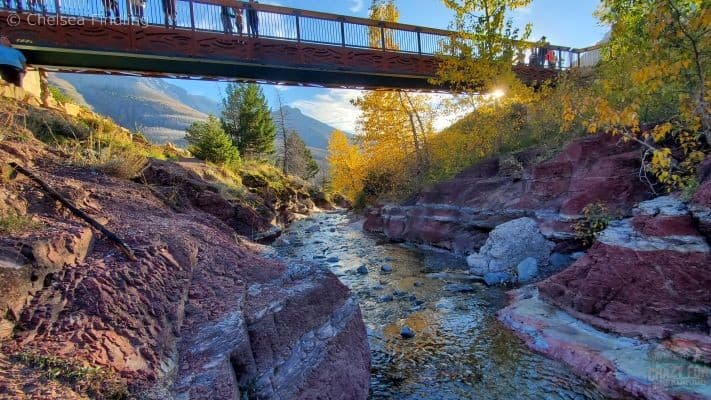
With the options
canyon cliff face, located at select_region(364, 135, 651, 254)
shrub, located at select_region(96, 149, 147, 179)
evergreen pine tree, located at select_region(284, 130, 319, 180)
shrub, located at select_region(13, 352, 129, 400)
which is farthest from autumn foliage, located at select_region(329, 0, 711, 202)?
evergreen pine tree, located at select_region(284, 130, 319, 180)

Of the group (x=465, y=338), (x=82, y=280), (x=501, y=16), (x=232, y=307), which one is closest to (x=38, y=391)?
(x=82, y=280)

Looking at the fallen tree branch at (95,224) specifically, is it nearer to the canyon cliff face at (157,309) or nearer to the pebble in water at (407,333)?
the canyon cliff face at (157,309)

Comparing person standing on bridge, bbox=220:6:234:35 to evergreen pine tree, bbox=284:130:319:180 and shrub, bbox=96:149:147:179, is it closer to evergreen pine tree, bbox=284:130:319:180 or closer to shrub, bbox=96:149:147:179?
shrub, bbox=96:149:147:179

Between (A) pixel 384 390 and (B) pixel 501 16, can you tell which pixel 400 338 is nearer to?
(A) pixel 384 390

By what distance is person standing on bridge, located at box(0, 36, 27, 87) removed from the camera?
9984mm

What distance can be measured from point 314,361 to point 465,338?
10.8 ft

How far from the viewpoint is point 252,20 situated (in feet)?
42.6

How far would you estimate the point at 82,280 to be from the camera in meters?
2.88

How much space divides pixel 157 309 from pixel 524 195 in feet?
38.6

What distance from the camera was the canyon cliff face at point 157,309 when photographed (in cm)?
240

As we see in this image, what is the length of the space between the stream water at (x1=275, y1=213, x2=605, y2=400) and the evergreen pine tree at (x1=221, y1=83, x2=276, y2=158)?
26.8 metres

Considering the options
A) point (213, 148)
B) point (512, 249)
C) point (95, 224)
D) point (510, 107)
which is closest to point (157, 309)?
point (95, 224)

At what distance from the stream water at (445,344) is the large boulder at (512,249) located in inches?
31.6

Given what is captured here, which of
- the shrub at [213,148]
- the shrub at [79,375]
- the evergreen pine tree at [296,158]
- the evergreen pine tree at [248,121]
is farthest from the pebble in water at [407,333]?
the evergreen pine tree at [296,158]
